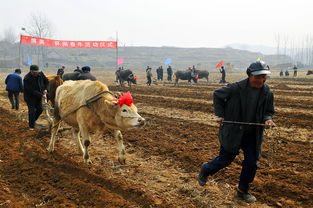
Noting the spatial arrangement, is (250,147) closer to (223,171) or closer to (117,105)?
(223,171)

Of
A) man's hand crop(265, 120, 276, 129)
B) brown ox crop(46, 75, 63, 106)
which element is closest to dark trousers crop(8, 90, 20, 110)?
brown ox crop(46, 75, 63, 106)

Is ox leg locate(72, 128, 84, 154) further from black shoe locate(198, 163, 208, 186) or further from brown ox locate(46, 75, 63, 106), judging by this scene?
brown ox locate(46, 75, 63, 106)

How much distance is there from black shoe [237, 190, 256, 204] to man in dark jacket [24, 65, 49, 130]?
19.1ft

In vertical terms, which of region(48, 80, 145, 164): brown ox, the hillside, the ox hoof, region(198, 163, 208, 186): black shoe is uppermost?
the hillside

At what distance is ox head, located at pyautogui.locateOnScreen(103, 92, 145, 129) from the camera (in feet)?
16.0

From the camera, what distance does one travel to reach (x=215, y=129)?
892 centimetres

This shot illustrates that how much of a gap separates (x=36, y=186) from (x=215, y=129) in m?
5.47

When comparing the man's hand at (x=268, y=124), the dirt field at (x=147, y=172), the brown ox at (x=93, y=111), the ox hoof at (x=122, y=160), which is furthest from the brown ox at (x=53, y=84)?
the man's hand at (x=268, y=124)

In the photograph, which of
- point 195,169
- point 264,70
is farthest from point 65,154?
point 264,70

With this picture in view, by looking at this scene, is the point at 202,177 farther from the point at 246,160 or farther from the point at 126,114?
the point at 126,114

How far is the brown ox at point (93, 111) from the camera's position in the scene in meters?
5.00

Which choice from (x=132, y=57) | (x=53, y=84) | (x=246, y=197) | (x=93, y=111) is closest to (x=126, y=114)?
(x=93, y=111)

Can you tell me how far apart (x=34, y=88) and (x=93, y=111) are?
3435 millimetres

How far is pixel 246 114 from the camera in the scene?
419 centimetres
